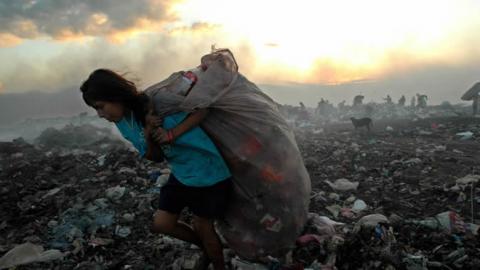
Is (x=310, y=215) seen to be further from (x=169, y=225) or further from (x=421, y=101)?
(x=421, y=101)

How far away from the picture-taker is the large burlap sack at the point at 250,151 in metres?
2.02

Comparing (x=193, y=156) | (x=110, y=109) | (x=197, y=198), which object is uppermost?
(x=110, y=109)

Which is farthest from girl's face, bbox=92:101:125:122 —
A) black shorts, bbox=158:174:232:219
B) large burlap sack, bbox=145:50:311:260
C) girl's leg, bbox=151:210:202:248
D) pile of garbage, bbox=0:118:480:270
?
pile of garbage, bbox=0:118:480:270

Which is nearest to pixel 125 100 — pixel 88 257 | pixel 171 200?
pixel 171 200

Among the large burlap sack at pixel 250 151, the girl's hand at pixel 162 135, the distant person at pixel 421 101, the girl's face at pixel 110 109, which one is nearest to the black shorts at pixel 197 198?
the large burlap sack at pixel 250 151

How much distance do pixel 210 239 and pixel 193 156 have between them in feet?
1.69

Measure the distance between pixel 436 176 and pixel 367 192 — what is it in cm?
124

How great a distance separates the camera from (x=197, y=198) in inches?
84.0

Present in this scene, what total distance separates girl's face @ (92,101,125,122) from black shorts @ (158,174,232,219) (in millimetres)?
451

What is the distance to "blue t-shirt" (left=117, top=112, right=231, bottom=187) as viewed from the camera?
6.67ft

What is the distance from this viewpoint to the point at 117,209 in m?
4.09

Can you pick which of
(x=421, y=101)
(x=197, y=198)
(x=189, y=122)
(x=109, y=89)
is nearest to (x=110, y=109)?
(x=109, y=89)

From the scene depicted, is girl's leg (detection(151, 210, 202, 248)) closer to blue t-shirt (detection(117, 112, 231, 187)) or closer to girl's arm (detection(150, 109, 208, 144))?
blue t-shirt (detection(117, 112, 231, 187))

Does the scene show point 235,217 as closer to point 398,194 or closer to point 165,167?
point 398,194
